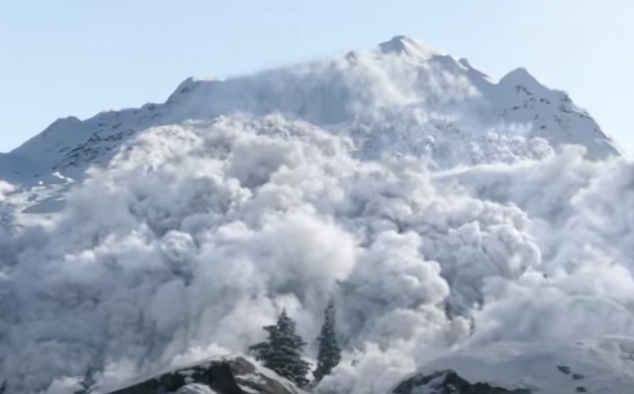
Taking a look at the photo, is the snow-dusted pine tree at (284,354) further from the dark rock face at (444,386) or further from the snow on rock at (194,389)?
the snow on rock at (194,389)

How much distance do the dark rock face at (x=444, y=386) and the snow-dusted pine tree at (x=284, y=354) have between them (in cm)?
2079

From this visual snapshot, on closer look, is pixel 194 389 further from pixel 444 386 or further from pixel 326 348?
pixel 326 348

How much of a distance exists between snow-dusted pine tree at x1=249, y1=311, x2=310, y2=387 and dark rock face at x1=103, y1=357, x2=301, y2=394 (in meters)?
24.1

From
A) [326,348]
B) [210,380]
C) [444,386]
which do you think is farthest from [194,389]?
[326,348]

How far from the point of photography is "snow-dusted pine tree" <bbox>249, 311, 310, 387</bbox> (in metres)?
58.4

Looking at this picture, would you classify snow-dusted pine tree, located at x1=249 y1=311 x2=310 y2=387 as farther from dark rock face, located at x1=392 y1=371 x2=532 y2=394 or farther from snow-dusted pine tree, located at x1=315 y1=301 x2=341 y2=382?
snow-dusted pine tree, located at x1=315 y1=301 x2=341 y2=382

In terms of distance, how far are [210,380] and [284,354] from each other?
26.4 metres

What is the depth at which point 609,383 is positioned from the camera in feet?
113

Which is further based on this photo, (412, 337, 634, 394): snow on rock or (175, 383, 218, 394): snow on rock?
(412, 337, 634, 394): snow on rock

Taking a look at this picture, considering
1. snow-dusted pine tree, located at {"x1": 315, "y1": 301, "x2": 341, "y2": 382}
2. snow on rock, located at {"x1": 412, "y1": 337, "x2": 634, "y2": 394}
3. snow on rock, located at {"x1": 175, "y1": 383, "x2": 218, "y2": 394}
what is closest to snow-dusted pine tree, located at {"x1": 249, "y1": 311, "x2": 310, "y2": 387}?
snow on rock, located at {"x1": 412, "y1": 337, "x2": 634, "y2": 394}

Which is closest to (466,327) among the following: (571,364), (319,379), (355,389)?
(355,389)

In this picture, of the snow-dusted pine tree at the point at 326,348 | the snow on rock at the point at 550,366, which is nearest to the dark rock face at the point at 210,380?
the snow on rock at the point at 550,366

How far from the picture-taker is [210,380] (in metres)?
33.3

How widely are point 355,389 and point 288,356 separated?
44.5 meters
